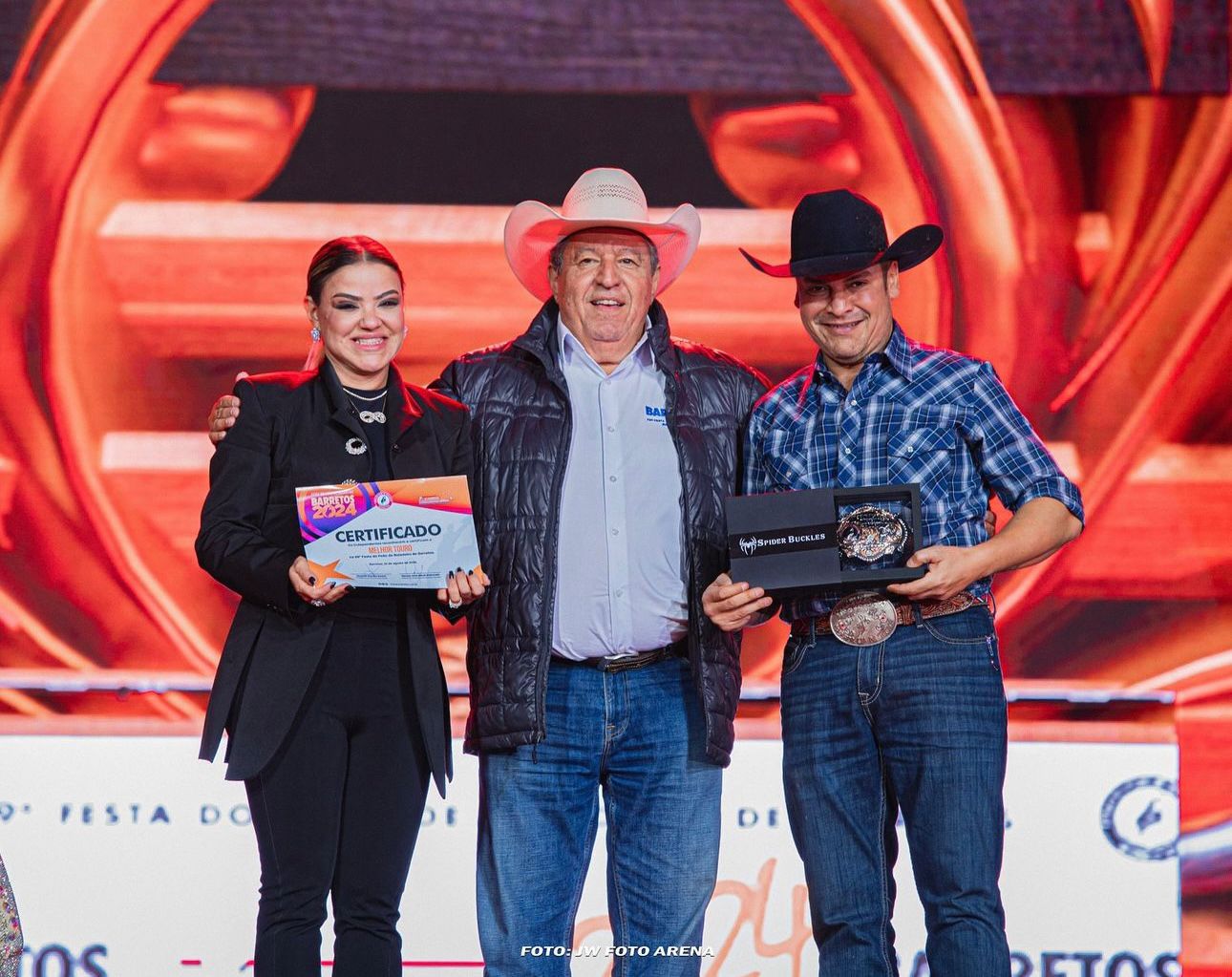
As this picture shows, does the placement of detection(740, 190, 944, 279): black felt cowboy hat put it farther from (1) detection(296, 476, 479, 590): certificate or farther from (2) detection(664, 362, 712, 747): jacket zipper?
(1) detection(296, 476, 479, 590): certificate

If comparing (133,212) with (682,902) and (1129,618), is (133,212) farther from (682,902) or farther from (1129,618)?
(1129,618)

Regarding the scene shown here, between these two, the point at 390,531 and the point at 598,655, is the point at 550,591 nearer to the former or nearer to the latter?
the point at 598,655

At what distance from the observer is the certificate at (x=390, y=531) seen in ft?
8.68

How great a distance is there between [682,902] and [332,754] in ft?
2.81

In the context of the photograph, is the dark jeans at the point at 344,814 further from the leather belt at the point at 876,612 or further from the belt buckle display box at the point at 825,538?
the leather belt at the point at 876,612

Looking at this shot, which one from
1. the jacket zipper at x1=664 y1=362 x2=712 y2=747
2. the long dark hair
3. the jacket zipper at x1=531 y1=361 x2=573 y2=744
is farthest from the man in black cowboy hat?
the long dark hair

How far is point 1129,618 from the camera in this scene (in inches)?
167

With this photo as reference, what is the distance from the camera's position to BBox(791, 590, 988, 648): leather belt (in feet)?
9.02

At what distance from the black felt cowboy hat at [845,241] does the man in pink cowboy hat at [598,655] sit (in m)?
0.41

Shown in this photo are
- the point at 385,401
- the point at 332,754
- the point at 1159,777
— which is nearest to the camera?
the point at 332,754

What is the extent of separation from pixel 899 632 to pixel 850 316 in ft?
2.17

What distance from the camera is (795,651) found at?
113 inches

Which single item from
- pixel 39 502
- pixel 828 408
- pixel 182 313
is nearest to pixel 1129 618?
pixel 828 408

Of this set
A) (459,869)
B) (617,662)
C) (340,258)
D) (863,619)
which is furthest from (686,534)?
(459,869)
